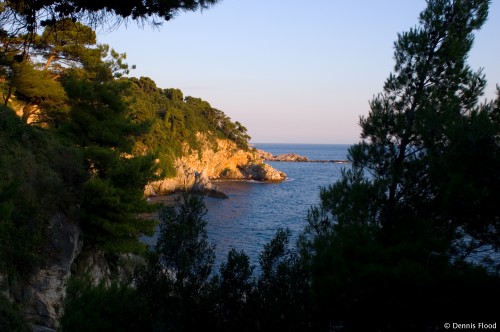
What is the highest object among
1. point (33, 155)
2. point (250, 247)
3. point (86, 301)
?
point (33, 155)

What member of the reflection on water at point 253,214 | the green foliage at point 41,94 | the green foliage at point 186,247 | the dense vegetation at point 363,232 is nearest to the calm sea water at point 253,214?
the reflection on water at point 253,214

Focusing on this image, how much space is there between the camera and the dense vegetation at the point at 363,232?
6.55m

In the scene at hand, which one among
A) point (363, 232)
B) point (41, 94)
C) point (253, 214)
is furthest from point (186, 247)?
point (253, 214)

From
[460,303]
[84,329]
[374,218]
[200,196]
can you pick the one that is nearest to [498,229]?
[460,303]

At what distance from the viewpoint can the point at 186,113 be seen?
244ft

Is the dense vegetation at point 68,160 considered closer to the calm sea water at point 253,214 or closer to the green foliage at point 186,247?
the green foliage at point 186,247

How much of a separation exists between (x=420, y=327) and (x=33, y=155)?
45.3ft

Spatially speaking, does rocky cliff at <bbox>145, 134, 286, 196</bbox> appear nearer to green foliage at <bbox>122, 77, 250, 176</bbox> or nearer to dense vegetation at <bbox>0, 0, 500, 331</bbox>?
green foliage at <bbox>122, 77, 250, 176</bbox>

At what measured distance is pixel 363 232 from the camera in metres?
8.43

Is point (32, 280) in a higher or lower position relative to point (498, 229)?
lower

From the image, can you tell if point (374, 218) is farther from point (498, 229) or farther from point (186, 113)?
point (186, 113)

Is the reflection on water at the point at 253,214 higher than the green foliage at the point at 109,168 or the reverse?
the reverse

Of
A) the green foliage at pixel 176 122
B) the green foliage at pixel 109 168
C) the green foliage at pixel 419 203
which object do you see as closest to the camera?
the green foliage at pixel 419 203

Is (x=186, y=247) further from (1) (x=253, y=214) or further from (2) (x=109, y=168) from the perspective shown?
(1) (x=253, y=214)
